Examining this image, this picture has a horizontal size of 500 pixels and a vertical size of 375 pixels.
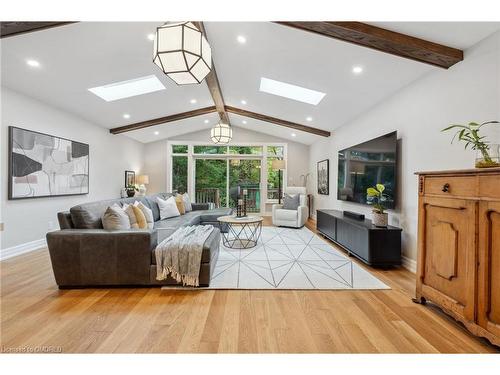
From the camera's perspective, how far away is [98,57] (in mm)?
3340

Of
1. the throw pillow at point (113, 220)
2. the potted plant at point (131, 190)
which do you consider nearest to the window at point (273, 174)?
the potted plant at point (131, 190)

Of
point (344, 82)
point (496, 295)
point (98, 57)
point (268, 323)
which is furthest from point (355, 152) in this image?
point (98, 57)

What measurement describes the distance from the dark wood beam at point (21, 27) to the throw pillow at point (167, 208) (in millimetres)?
3011

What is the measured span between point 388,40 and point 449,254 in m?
2.12

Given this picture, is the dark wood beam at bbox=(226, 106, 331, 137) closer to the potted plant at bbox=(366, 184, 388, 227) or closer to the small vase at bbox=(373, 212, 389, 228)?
the potted plant at bbox=(366, 184, 388, 227)

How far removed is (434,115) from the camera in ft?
9.42

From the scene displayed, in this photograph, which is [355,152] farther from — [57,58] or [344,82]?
[57,58]

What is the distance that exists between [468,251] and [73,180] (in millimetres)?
6105

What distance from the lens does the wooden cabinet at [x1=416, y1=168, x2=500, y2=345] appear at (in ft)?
5.30

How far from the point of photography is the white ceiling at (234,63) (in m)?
2.80

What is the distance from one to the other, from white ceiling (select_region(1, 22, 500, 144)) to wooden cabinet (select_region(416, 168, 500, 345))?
153cm

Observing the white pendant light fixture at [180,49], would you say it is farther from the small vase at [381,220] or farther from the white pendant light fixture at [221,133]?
the white pendant light fixture at [221,133]

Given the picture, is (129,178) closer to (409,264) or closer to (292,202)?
(292,202)

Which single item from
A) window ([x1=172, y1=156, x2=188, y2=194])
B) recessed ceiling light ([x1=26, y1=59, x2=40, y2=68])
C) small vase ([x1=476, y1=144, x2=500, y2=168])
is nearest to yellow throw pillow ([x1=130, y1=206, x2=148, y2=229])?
recessed ceiling light ([x1=26, y1=59, x2=40, y2=68])
